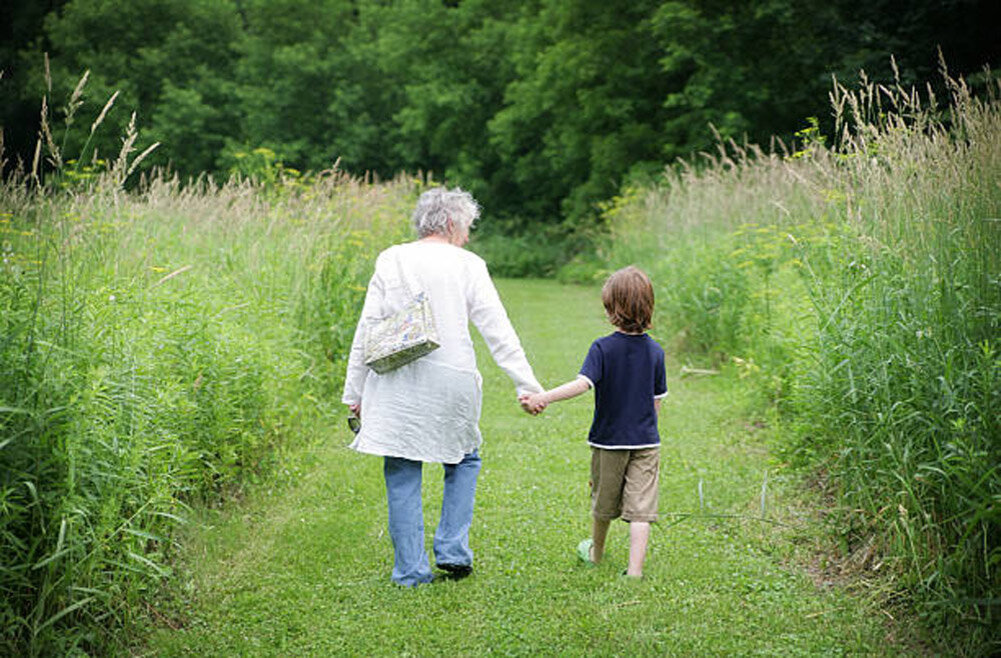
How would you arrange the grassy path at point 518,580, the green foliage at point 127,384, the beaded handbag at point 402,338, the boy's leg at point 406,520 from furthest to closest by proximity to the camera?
the boy's leg at point 406,520 → the beaded handbag at point 402,338 → the grassy path at point 518,580 → the green foliage at point 127,384

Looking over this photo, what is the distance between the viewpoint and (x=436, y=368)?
437 cm

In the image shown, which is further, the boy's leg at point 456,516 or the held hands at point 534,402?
the boy's leg at point 456,516

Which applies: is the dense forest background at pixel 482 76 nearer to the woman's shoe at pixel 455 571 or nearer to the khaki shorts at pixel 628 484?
the khaki shorts at pixel 628 484

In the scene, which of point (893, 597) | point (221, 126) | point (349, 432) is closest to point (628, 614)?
point (893, 597)

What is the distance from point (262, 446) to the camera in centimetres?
600

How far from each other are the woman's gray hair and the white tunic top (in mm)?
87

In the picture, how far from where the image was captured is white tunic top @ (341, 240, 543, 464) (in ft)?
14.2

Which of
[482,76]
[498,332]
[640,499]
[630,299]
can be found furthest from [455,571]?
[482,76]

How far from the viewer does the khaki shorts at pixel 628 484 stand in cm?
Result: 436

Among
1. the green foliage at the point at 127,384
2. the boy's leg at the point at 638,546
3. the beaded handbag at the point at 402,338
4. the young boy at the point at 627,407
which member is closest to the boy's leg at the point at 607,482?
the young boy at the point at 627,407

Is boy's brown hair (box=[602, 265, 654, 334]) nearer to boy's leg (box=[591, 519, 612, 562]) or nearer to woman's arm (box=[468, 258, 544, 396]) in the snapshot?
woman's arm (box=[468, 258, 544, 396])

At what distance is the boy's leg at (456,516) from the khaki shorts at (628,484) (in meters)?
0.63

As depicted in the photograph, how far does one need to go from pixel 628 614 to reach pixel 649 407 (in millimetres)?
956

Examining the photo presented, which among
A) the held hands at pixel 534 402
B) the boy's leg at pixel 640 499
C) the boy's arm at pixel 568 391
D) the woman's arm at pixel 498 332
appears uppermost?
the woman's arm at pixel 498 332
